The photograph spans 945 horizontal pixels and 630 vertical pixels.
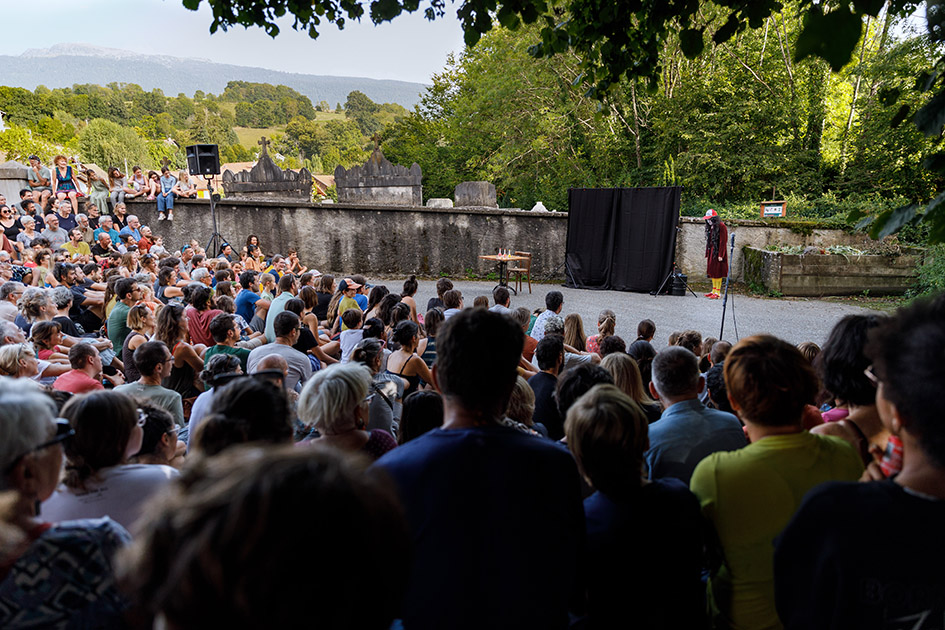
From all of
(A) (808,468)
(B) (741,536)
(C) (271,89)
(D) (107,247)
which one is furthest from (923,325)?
(C) (271,89)

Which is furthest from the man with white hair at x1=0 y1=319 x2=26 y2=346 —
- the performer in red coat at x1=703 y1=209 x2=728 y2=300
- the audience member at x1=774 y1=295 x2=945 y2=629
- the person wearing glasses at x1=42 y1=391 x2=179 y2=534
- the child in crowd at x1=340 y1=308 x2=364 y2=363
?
the performer in red coat at x1=703 y1=209 x2=728 y2=300

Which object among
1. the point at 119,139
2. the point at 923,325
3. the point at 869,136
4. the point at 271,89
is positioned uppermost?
the point at 271,89

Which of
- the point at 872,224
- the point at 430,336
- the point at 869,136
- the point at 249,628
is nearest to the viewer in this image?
the point at 249,628

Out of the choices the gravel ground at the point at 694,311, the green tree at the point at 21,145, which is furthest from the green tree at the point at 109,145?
the gravel ground at the point at 694,311

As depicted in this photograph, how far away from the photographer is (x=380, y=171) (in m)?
19.6

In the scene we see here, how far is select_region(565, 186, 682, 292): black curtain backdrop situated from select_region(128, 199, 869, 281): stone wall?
75 centimetres

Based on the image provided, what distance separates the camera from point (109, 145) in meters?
60.4

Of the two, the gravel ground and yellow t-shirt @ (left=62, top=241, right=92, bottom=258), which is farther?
yellow t-shirt @ (left=62, top=241, right=92, bottom=258)

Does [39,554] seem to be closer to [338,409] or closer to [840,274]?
[338,409]

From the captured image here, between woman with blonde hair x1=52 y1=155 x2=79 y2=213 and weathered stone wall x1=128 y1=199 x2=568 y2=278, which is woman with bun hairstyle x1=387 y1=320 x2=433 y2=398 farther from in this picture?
woman with blonde hair x1=52 y1=155 x2=79 y2=213

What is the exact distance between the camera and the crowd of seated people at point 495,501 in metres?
0.80

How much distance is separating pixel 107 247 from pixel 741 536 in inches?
487

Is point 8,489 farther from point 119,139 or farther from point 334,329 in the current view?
point 119,139

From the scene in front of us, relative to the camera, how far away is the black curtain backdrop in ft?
49.5
